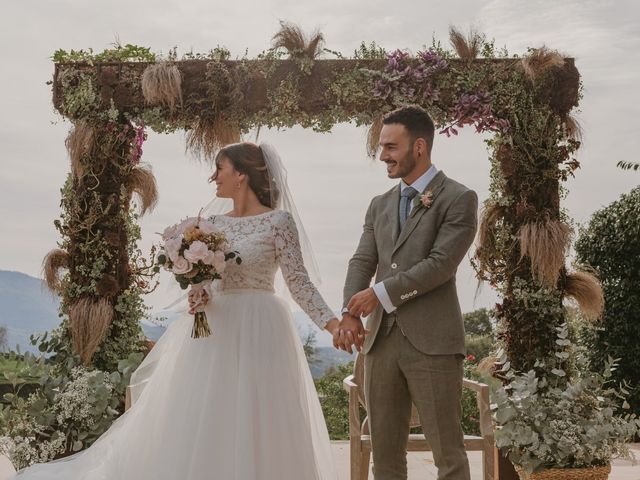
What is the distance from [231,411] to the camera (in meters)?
3.52

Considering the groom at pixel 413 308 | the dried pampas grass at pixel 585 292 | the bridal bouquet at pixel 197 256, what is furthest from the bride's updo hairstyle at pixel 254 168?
the dried pampas grass at pixel 585 292

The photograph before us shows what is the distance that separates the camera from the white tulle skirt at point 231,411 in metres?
3.46

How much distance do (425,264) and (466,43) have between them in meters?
3.03

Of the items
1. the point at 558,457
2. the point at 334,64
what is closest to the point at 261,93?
the point at 334,64

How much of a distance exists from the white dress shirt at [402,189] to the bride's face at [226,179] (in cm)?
95

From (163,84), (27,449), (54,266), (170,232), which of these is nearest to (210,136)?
(163,84)

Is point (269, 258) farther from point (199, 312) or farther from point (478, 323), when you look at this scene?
point (478, 323)

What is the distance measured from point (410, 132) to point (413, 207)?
291 millimetres

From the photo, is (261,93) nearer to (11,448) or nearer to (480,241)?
(480,241)

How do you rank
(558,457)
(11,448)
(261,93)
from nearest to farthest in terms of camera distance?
(558,457), (11,448), (261,93)

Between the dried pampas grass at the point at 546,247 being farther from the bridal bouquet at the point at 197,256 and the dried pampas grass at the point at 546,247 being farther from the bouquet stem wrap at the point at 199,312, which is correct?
the bouquet stem wrap at the point at 199,312

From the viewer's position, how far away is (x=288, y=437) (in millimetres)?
3523

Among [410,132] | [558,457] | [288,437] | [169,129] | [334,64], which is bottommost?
[558,457]

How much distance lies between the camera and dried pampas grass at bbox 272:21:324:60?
553 centimetres
